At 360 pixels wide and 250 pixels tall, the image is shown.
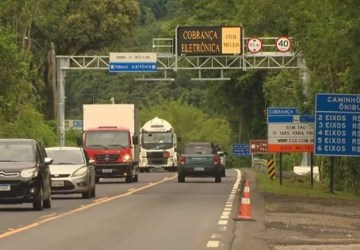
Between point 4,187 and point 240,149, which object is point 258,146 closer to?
point 240,149

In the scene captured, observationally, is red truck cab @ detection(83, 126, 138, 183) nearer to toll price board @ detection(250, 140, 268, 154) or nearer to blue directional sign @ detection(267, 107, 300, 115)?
blue directional sign @ detection(267, 107, 300, 115)

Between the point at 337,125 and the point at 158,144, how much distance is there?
141 ft

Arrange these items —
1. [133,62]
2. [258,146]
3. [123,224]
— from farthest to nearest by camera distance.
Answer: [258,146] < [133,62] < [123,224]

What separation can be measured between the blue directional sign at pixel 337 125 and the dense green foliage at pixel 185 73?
1.31 metres

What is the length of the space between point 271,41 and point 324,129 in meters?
33.5

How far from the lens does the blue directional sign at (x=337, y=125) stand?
33.6 m

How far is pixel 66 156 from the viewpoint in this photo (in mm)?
37000

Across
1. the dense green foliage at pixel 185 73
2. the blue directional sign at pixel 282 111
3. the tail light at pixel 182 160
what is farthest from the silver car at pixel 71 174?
the tail light at pixel 182 160

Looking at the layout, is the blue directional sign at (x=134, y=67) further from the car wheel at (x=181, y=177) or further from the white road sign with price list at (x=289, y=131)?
the white road sign with price list at (x=289, y=131)

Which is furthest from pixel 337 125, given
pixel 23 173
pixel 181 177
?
pixel 181 177

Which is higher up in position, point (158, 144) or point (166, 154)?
point (158, 144)

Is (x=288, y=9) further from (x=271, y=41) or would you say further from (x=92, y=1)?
(x=92, y=1)

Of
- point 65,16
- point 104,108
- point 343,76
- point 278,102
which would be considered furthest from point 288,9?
point 65,16

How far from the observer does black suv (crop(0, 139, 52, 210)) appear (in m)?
28.3
